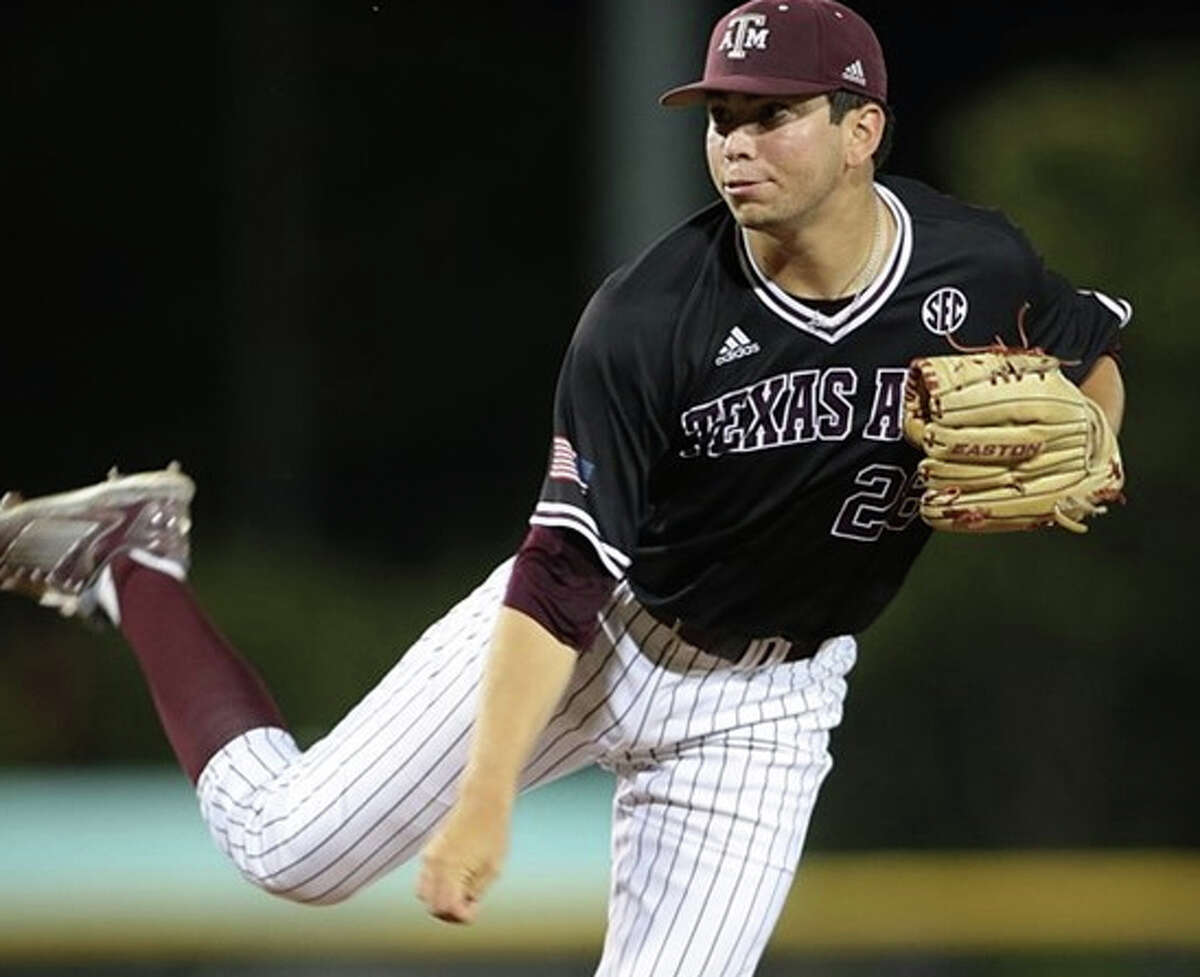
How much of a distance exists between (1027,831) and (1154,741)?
32 centimetres

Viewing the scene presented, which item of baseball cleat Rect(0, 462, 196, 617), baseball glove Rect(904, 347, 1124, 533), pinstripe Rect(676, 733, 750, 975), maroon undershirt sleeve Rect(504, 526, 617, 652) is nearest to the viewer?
maroon undershirt sleeve Rect(504, 526, 617, 652)

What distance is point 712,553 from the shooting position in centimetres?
315

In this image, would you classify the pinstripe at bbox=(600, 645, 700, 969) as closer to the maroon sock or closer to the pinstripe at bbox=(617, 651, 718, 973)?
the pinstripe at bbox=(617, 651, 718, 973)

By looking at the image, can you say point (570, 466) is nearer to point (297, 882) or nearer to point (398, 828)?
point (398, 828)

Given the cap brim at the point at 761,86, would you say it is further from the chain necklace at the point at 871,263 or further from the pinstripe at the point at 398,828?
the pinstripe at the point at 398,828

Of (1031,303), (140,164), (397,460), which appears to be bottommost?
(397,460)

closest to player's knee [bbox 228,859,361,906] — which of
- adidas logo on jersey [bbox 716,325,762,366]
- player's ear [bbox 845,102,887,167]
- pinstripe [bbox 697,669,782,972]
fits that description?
pinstripe [bbox 697,669,782,972]

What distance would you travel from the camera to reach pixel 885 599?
3297 millimetres

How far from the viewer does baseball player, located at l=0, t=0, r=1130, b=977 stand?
2.94m

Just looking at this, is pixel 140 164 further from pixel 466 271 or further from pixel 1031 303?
pixel 1031 303

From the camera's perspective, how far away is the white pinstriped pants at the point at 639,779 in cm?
318

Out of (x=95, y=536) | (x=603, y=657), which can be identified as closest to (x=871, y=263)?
(x=603, y=657)

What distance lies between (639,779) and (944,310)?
0.63 metres

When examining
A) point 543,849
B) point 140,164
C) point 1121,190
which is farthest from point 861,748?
point 140,164
